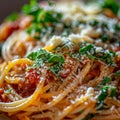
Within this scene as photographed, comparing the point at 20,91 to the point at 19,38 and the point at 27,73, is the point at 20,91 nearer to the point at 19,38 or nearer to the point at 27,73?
the point at 27,73

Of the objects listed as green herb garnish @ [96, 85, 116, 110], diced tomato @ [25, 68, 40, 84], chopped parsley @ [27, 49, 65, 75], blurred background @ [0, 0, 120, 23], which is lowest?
green herb garnish @ [96, 85, 116, 110]

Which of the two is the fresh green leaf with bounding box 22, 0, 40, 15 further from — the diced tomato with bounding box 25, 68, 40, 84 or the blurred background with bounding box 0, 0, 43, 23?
the blurred background with bounding box 0, 0, 43, 23

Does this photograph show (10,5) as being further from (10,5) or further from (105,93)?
(105,93)

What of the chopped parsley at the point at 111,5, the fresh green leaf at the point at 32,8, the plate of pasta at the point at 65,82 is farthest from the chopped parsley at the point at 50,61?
the chopped parsley at the point at 111,5

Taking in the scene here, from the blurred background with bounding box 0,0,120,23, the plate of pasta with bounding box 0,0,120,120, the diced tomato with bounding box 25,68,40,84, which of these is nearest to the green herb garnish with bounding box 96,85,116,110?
the plate of pasta with bounding box 0,0,120,120

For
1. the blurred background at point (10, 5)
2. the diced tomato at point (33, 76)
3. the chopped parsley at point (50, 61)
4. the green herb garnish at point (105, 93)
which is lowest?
the green herb garnish at point (105, 93)

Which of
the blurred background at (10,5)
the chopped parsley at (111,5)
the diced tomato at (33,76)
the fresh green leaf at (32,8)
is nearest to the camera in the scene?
the diced tomato at (33,76)

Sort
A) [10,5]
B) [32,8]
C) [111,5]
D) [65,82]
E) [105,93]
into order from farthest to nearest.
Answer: [10,5] → [111,5] → [32,8] → [65,82] → [105,93]

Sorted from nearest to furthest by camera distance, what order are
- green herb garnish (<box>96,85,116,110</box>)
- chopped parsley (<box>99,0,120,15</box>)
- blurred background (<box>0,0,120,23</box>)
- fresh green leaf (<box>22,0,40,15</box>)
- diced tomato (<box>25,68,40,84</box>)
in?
green herb garnish (<box>96,85,116,110</box>)
diced tomato (<box>25,68,40,84</box>)
fresh green leaf (<box>22,0,40,15</box>)
chopped parsley (<box>99,0,120,15</box>)
blurred background (<box>0,0,120,23</box>)

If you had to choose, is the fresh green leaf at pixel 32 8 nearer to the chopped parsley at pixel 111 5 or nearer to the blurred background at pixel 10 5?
the chopped parsley at pixel 111 5

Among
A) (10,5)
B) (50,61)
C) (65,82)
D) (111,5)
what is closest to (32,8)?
(111,5)

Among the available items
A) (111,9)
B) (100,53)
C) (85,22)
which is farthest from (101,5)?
(100,53)

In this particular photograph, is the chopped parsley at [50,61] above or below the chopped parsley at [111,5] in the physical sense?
below
